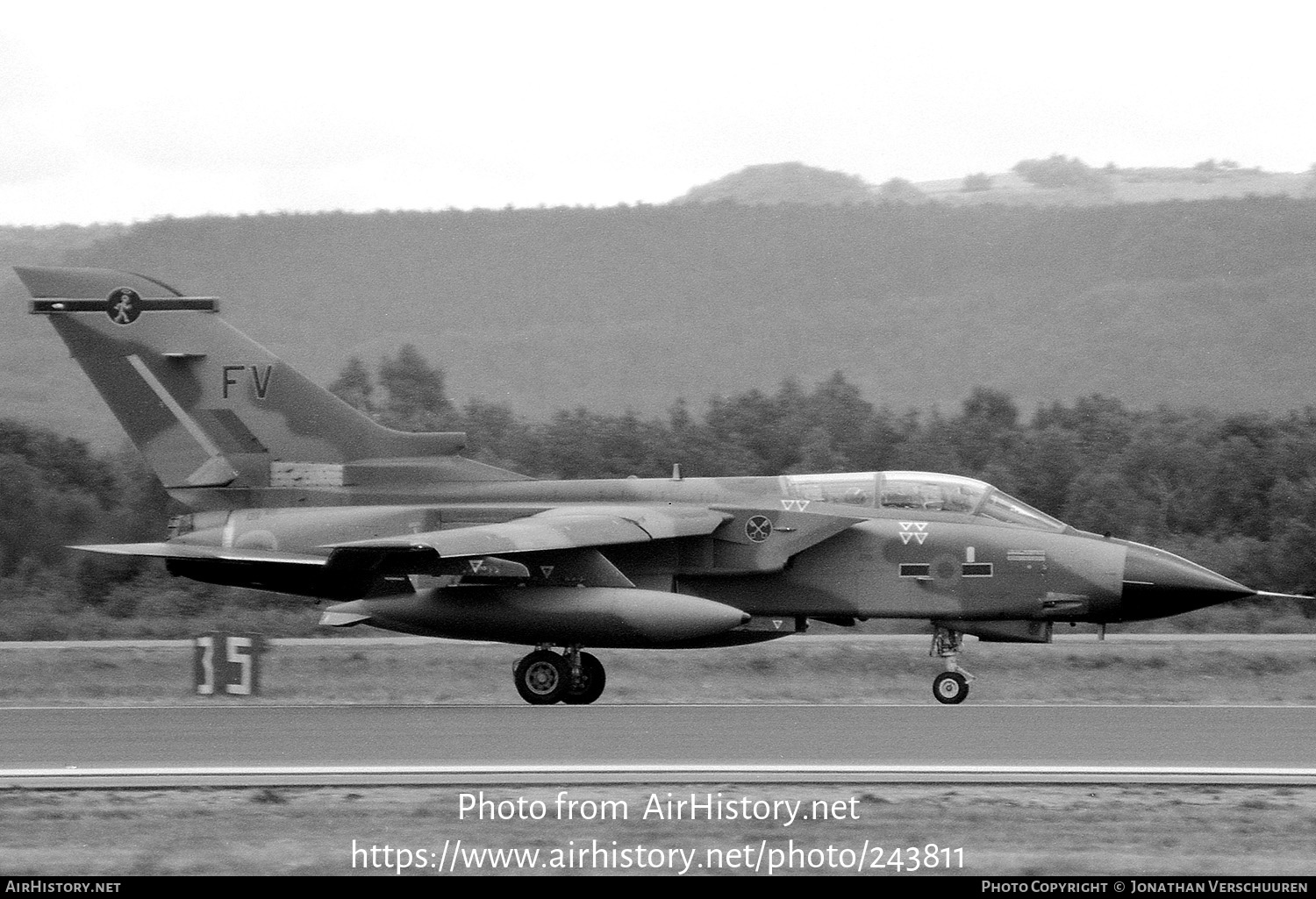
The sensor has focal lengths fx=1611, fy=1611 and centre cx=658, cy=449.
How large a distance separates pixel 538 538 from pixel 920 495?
3.94 metres

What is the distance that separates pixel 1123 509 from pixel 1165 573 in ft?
54.9

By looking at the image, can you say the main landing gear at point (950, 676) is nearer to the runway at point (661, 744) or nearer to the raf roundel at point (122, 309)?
the runway at point (661, 744)

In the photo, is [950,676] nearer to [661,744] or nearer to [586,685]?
[586,685]

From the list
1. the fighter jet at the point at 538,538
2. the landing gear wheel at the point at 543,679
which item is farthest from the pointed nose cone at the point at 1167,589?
the landing gear wheel at the point at 543,679

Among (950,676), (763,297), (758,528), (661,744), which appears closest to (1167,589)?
(950,676)

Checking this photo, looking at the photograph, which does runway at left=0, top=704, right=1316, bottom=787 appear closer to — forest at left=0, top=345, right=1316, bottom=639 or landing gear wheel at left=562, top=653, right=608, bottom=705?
landing gear wheel at left=562, top=653, right=608, bottom=705

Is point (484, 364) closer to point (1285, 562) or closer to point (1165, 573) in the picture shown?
point (1285, 562)

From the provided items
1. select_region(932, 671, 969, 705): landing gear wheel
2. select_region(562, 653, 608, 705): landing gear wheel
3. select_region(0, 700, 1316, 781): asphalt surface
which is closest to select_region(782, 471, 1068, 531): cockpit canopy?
select_region(932, 671, 969, 705): landing gear wheel

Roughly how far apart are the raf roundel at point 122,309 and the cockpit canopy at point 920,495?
23.2ft

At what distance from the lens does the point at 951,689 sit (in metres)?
15.3

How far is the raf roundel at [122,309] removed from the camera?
17016mm

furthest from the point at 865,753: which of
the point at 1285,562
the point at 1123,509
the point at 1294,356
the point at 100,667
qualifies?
the point at 1294,356

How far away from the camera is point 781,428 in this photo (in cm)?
3862
